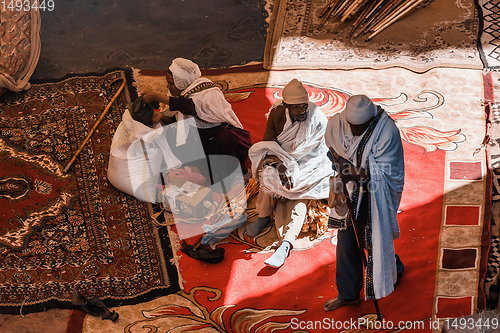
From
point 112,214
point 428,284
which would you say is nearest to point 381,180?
point 428,284

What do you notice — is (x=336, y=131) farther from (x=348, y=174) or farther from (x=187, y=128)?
(x=187, y=128)

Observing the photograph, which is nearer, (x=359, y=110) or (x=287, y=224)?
(x=359, y=110)

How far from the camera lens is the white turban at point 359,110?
10.5ft

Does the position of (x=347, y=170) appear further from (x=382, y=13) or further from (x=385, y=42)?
(x=382, y=13)

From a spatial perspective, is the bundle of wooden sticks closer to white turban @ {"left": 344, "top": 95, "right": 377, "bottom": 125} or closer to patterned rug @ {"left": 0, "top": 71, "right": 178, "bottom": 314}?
patterned rug @ {"left": 0, "top": 71, "right": 178, "bottom": 314}

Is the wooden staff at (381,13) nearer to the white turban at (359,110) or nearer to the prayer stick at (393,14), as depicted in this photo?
the prayer stick at (393,14)

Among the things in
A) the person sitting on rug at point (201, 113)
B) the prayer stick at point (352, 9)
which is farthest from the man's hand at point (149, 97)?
the prayer stick at point (352, 9)

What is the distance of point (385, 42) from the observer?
674cm

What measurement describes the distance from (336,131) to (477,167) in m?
2.06

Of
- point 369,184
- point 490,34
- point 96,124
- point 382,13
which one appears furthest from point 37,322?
point 490,34

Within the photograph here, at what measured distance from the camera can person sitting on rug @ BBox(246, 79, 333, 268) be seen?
449cm

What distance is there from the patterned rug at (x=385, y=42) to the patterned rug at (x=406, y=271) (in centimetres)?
115

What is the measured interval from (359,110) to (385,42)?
385cm

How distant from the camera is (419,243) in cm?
433
